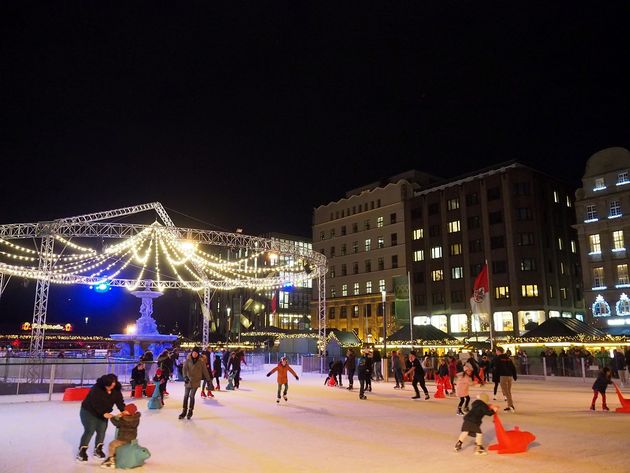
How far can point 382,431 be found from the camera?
12094 mm

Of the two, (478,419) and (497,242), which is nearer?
(478,419)

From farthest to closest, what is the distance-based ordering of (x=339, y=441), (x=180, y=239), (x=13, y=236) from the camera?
1. (x=180, y=239)
2. (x=13, y=236)
3. (x=339, y=441)

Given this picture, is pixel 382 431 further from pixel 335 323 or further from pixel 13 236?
pixel 335 323

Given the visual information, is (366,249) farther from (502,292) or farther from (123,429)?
(123,429)

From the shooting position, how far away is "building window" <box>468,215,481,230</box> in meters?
64.1

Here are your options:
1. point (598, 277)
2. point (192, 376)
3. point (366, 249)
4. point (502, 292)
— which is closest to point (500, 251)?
point (502, 292)

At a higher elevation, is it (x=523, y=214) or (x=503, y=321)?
(x=523, y=214)

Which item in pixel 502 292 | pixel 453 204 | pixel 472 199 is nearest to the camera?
pixel 502 292

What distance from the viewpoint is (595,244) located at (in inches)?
1854

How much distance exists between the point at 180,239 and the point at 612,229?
118 feet

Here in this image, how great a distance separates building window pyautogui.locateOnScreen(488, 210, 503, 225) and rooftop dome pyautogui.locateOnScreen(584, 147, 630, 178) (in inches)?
557

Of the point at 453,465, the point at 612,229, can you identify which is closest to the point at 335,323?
the point at 612,229

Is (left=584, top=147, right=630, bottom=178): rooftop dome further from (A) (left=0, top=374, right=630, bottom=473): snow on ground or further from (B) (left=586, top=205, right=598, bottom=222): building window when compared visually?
(A) (left=0, top=374, right=630, bottom=473): snow on ground

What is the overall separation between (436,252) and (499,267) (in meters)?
9.15
